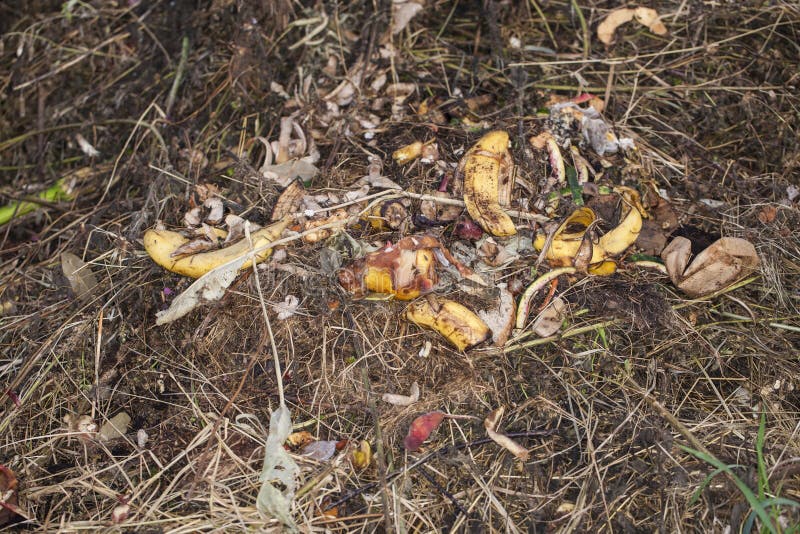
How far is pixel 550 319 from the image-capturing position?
219 cm

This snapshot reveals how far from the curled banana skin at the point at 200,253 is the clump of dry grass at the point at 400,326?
0.36 feet

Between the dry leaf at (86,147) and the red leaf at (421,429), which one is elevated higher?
the dry leaf at (86,147)

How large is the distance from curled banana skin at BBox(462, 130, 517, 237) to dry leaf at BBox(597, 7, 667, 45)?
101 centimetres

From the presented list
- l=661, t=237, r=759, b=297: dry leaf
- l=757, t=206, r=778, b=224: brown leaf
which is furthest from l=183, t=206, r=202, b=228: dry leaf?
l=757, t=206, r=778, b=224: brown leaf

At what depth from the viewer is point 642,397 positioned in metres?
2.06

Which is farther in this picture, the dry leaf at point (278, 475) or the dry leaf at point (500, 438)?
the dry leaf at point (500, 438)

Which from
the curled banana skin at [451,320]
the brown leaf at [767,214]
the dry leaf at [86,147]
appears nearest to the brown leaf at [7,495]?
the curled banana skin at [451,320]

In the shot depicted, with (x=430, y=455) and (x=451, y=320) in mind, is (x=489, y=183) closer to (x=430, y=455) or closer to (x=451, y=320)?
(x=451, y=320)

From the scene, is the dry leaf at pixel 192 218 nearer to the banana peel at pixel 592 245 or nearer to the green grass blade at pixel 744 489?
the banana peel at pixel 592 245

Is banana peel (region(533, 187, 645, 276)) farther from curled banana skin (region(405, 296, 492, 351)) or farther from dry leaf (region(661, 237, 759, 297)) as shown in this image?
curled banana skin (region(405, 296, 492, 351))

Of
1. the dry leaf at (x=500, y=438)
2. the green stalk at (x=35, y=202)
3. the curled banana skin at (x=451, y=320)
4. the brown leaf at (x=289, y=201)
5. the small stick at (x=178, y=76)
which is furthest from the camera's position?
the small stick at (x=178, y=76)

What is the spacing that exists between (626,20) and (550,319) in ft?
5.50

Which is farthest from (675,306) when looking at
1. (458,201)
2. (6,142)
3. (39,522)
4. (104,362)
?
(6,142)

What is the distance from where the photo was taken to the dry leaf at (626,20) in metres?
2.89
